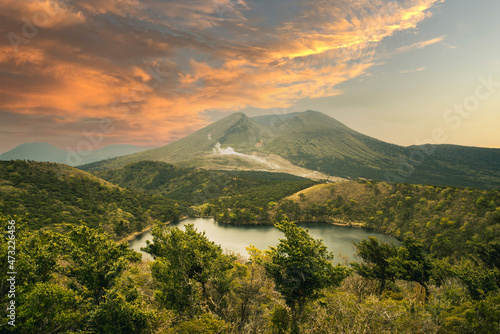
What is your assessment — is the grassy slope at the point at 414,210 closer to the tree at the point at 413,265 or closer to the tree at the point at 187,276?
the tree at the point at 413,265

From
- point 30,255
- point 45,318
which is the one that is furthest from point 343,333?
point 30,255

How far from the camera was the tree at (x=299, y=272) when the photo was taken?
1842 centimetres

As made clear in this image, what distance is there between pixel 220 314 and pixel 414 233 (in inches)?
3695

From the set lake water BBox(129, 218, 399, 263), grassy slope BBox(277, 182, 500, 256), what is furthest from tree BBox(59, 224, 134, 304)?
grassy slope BBox(277, 182, 500, 256)

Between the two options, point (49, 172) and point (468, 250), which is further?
point (49, 172)

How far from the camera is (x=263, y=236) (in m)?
92.8

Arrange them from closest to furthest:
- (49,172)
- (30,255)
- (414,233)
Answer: (30,255) < (414,233) < (49,172)

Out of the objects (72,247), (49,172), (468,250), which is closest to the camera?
(72,247)

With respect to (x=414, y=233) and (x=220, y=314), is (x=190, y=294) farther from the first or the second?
(x=414, y=233)

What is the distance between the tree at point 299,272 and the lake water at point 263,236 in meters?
56.9

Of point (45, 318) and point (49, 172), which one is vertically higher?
point (49, 172)

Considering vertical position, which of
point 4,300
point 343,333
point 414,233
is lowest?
point 414,233

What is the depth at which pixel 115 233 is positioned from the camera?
8662 centimetres

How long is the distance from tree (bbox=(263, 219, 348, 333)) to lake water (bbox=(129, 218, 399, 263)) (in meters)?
56.9
